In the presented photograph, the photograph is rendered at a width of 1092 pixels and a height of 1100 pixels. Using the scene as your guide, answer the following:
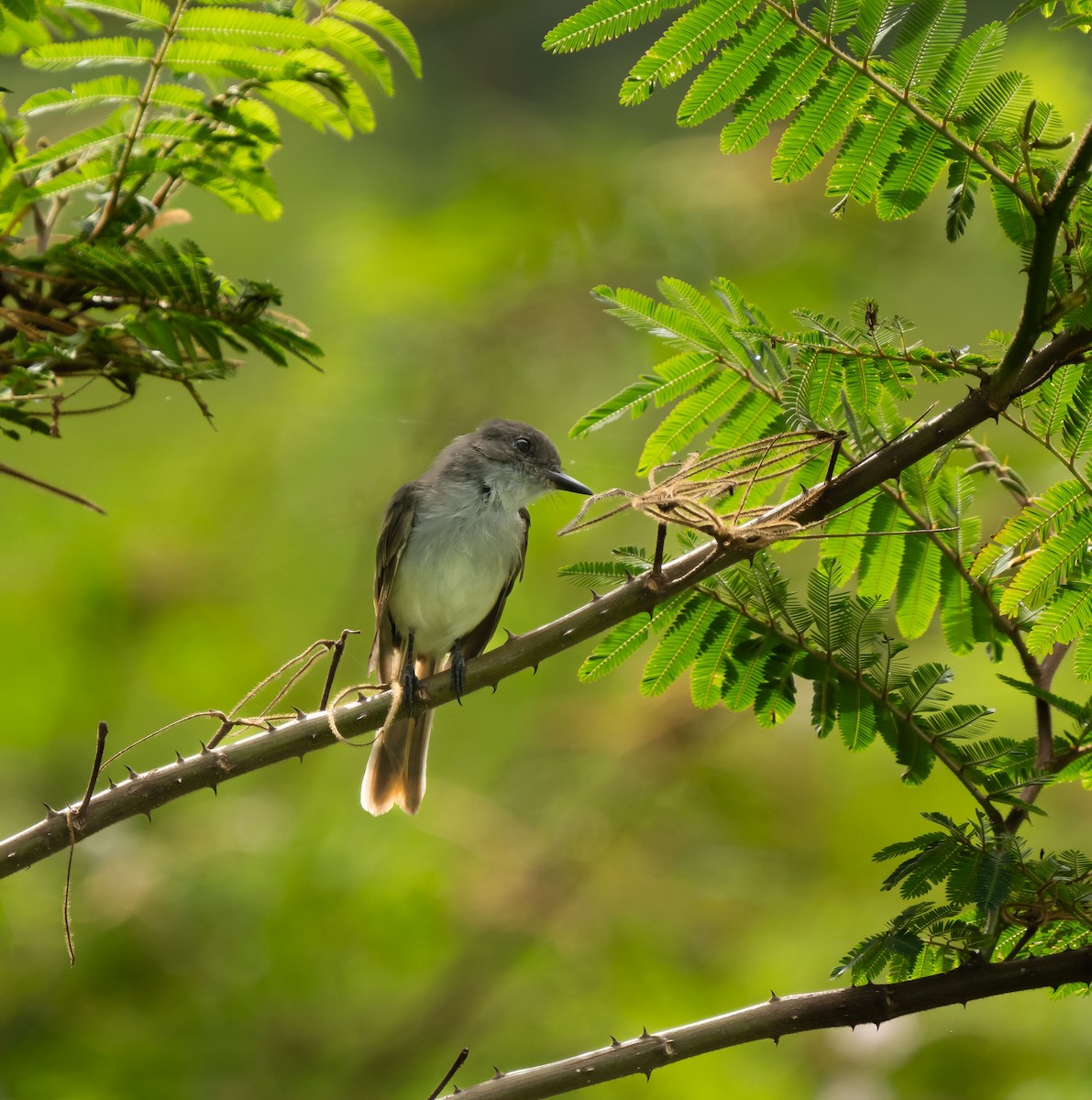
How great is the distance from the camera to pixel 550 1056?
6.03 metres

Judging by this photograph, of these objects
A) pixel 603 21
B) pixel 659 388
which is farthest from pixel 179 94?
pixel 659 388

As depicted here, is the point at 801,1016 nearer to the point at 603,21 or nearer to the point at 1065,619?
the point at 1065,619

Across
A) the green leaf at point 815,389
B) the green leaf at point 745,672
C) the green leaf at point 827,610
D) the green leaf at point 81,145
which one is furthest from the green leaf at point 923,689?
the green leaf at point 81,145

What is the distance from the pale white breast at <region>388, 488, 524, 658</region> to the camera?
161 inches

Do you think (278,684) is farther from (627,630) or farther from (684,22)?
(684,22)

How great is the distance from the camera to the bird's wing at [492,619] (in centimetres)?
429

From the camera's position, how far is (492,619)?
441 cm

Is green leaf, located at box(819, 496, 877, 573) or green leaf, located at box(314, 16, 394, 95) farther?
green leaf, located at box(819, 496, 877, 573)

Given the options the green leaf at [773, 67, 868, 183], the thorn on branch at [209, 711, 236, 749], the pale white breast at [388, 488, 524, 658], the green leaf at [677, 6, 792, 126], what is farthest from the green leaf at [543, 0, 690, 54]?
the pale white breast at [388, 488, 524, 658]

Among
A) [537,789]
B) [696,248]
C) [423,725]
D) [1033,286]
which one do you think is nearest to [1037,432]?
[1033,286]

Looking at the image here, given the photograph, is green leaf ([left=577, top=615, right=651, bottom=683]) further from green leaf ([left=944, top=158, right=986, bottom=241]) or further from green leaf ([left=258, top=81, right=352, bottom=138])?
green leaf ([left=258, top=81, right=352, bottom=138])

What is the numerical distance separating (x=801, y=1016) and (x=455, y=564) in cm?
245

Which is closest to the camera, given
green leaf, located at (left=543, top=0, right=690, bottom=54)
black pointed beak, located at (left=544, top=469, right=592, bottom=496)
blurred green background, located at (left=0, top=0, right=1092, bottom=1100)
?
green leaf, located at (left=543, top=0, right=690, bottom=54)

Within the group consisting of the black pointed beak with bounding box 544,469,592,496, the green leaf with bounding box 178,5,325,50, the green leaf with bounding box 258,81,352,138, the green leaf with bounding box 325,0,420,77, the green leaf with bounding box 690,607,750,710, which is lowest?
the black pointed beak with bounding box 544,469,592,496
